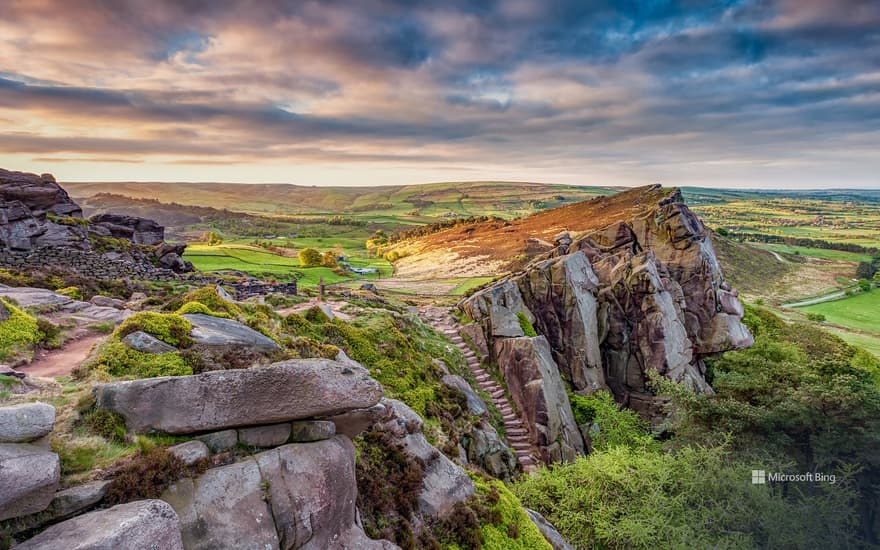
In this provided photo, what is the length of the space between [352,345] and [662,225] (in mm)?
29510

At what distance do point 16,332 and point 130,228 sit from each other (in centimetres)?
3836

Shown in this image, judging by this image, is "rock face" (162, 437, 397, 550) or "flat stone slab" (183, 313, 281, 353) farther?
"flat stone slab" (183, 313, 281, 353)

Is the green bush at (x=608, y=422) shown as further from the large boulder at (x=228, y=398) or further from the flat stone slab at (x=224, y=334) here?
the large boulder at (x=228, y=398)

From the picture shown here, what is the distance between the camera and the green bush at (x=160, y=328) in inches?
439

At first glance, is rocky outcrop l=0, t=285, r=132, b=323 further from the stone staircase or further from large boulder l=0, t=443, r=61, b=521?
the stone staircase

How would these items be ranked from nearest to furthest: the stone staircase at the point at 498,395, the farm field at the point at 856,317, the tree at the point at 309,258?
1. the stone staircase at the point at 498,395
2. the farm field at the point at 856,317
3. the tree at the point at 309,258

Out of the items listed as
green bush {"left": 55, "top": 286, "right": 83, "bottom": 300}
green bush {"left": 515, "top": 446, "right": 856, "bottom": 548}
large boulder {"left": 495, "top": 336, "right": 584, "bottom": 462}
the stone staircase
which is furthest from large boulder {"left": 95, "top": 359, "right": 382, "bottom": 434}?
large boulder {"left": 495, "top": 336, "right": 584, "bottom": 462}

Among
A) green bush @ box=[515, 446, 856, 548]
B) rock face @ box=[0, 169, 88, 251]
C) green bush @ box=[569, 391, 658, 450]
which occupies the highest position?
rock face @ box=[0, 169, 88, 251]

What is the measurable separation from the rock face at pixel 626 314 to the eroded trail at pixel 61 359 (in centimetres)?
2083

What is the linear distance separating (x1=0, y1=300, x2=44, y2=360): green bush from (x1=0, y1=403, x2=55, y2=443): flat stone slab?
6002 mm

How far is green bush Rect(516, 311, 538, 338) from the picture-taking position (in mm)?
28250

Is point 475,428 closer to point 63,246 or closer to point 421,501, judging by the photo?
point 421,501

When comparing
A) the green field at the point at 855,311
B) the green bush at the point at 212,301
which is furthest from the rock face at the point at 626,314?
the green field at the point at 855,311

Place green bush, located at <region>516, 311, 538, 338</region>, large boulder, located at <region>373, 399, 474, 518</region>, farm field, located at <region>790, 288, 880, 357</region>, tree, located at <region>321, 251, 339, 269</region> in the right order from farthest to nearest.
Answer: tree, located at <region>321, 251, 339, 269</region>
farm field, located at <region>790, 288, 880, 357</region>
green bush, located at <region>516, 311, 538, 338</region>
large boulder, located at <region>373, 399, 474, 518</region>
